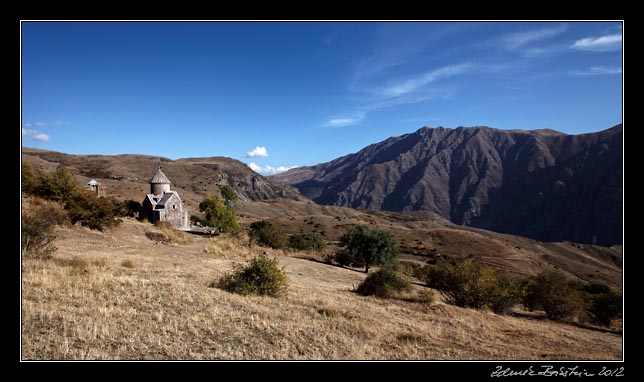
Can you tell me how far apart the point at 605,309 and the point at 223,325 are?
21976 millimetres

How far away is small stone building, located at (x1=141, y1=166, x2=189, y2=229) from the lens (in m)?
48.2

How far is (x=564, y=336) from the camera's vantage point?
1349 cm

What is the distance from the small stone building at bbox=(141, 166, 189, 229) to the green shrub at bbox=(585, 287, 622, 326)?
47.9 m

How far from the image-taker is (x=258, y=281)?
13.8m

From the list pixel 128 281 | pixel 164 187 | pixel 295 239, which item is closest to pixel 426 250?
pixel 295 239

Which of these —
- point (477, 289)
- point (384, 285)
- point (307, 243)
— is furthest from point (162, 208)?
point (477, 289)

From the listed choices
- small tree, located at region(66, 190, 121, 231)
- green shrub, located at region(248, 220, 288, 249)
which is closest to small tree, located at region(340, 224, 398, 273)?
green shrub, located at region(248, 220, 288, 249)

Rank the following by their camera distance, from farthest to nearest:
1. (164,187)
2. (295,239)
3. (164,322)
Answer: (164,187), (295,239), (164,322)

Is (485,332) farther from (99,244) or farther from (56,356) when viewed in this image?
(99,244)

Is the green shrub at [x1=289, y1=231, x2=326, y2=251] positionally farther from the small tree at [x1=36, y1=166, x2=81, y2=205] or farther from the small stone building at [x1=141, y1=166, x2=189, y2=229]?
the small tree at [x1=36, y1=166, x2=81, y2=205]

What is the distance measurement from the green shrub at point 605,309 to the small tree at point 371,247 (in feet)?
→ 55.4

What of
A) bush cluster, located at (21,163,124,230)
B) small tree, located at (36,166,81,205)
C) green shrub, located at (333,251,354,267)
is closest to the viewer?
bush cluster, located at (21,163,124,230)

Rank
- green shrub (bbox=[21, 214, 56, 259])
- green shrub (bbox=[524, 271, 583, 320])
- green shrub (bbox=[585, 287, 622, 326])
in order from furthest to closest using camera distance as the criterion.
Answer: green shrub (bbox=[524, 271, 583, 320])
green shrub (bbox=[585, 287, 622, 326])
green shrub (bbox=[21, 214, 56, 259])

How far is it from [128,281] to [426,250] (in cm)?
7012
